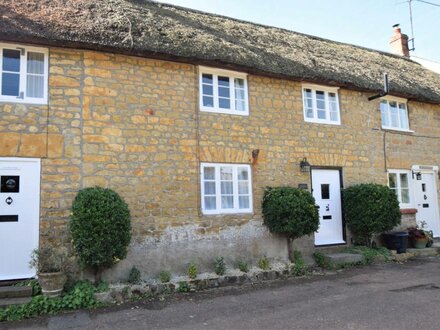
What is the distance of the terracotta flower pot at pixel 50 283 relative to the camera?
6.86m

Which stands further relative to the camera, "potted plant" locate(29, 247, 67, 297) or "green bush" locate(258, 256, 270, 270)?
"green bush" locate(258, 256, 270, 270)

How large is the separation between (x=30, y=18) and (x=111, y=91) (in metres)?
2.12

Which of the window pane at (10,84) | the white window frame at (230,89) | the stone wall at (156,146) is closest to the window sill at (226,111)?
the white window frame at (230,89)

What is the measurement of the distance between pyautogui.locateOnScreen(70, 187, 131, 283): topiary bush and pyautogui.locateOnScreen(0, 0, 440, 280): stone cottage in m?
0.63

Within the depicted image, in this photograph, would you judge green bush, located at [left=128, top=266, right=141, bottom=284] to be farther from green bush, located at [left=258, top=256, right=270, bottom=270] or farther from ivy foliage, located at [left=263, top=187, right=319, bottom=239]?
ivy foliage, located at [left=263, top=187, right=319, bottom=239]

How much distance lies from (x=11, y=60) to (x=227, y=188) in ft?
18.0

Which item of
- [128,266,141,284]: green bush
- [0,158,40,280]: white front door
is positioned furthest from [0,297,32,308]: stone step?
[128,266,141,284]: green bush

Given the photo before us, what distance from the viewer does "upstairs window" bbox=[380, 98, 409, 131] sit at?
1288 centimetres

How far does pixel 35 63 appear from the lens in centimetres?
806

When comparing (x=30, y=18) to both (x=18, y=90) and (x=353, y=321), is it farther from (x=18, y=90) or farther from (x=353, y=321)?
(x=353, y=321)

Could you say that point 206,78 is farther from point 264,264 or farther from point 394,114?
point 394,114

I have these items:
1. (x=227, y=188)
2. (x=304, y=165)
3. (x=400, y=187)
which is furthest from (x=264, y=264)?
(x=400, y=187)

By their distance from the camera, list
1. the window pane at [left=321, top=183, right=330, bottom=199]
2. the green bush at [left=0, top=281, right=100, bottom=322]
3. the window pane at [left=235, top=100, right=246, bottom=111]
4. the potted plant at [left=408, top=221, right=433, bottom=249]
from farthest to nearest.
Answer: the potted plant at [left=408, top=221, right=433, bottom=249] < the window pane at [left=321, top=183, right=330, bottom=199] < the window pane at [left=235, top=100, right=246, bottom=111] < the green bush at [left=0, top=281, right=100, bottom=322]

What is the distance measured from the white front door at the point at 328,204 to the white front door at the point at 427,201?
359 centimetres
